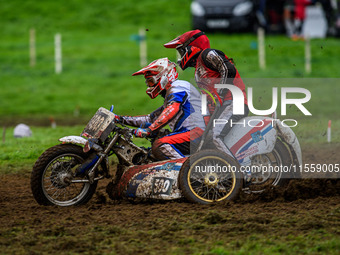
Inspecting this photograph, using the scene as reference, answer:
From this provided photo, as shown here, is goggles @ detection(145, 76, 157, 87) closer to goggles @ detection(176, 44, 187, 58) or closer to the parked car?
goggles @ detection(176, 44, 187, 58)

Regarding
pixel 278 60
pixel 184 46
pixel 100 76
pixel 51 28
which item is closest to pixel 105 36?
pixel 51 28

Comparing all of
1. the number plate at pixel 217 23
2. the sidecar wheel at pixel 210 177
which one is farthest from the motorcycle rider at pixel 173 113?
the number plate at pixel 217 23

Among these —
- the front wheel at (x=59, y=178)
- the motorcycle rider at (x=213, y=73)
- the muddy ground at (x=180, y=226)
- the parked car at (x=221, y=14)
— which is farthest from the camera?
the parked car at (x=221, y=14)

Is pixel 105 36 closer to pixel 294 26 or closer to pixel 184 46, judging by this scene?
pixel 294 26

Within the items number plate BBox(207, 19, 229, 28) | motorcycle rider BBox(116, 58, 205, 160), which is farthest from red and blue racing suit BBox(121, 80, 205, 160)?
number plate BBox(207, 19, 229, 28)

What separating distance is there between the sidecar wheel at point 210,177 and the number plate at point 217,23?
1976cm

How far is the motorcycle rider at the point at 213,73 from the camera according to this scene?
8156 millimetres

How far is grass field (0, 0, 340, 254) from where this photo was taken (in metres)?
6.38

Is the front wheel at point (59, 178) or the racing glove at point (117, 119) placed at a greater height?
the racing glove at point (117, 119)

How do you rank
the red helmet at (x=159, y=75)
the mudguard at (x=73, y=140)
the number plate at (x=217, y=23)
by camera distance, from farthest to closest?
1. the number plate at (x=217, y=23)
2. the red helmet at (x=159, y=75)
3. the mudguard at (x=73, y=140)

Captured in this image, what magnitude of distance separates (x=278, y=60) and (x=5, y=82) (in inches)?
418

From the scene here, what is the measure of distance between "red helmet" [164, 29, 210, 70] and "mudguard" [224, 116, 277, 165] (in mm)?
1069

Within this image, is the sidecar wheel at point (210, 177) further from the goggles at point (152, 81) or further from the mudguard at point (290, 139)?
the goggles at point (152, 81)

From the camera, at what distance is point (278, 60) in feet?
84.5
